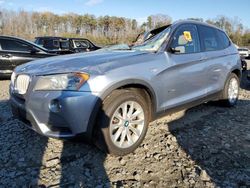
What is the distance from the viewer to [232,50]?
591 cm

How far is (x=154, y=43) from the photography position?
14.1 ft

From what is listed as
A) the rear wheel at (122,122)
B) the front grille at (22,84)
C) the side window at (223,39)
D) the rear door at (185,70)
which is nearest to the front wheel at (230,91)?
the side window at (223,39)

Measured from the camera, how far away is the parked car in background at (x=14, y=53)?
29.9 feet

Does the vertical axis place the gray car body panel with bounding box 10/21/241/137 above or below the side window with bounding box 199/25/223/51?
below

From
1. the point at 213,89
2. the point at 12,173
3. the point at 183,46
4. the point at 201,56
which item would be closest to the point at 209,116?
the point at 213,89

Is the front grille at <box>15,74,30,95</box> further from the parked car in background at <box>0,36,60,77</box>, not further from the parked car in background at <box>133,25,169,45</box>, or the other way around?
the parked car in background at <box>0,36,60,77</box>

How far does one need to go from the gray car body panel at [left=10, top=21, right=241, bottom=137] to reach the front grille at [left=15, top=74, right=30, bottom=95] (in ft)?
0.25

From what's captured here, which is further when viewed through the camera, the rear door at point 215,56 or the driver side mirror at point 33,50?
the driver side mirror at point 33,50

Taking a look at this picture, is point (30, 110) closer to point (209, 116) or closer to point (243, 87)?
point (209, 116)

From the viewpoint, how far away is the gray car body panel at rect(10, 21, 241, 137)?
3.25 metres

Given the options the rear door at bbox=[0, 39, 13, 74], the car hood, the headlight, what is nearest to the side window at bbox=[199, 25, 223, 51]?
the car hood

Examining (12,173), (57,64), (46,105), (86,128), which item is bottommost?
(12,173)

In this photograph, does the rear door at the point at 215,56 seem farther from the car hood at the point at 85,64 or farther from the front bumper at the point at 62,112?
the front bumper at the point at 62,112

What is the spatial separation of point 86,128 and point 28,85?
89cm
